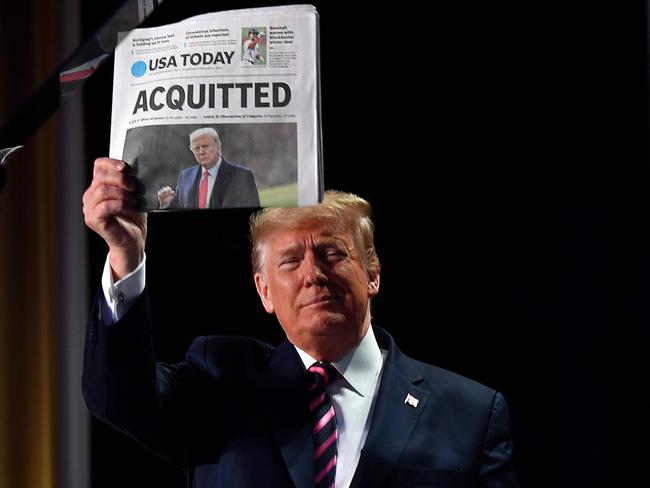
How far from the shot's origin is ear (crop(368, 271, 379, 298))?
57.1 inches

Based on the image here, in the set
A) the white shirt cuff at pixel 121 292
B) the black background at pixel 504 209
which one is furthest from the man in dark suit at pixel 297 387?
the black background at pixel 504 209

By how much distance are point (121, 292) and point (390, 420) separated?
0.47 m

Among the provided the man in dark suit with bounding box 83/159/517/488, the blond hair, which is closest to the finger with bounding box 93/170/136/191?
the man in dark suit with bounding box 83/159/517/488

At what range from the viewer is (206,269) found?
1554 mm

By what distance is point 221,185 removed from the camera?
1.21 metres

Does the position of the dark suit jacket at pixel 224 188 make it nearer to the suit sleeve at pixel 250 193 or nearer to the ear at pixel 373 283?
the suit sleeve at pixel 250 193

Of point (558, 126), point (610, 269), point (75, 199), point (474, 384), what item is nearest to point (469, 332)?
point (474, 384)

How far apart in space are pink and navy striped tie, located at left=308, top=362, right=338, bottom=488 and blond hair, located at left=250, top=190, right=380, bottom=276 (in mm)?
198

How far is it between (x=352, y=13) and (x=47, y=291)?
907mm

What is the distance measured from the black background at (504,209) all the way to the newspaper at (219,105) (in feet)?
0.94

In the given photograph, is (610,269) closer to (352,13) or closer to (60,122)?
(352,13)

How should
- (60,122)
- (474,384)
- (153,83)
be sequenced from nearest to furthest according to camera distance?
(153,83), (474,384), (60,122)

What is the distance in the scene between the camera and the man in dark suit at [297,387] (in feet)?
4.22

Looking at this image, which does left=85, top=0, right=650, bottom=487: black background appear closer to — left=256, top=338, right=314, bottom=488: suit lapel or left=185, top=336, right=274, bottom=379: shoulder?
left=185, top=336, right=274, bottom=379: shoulder
